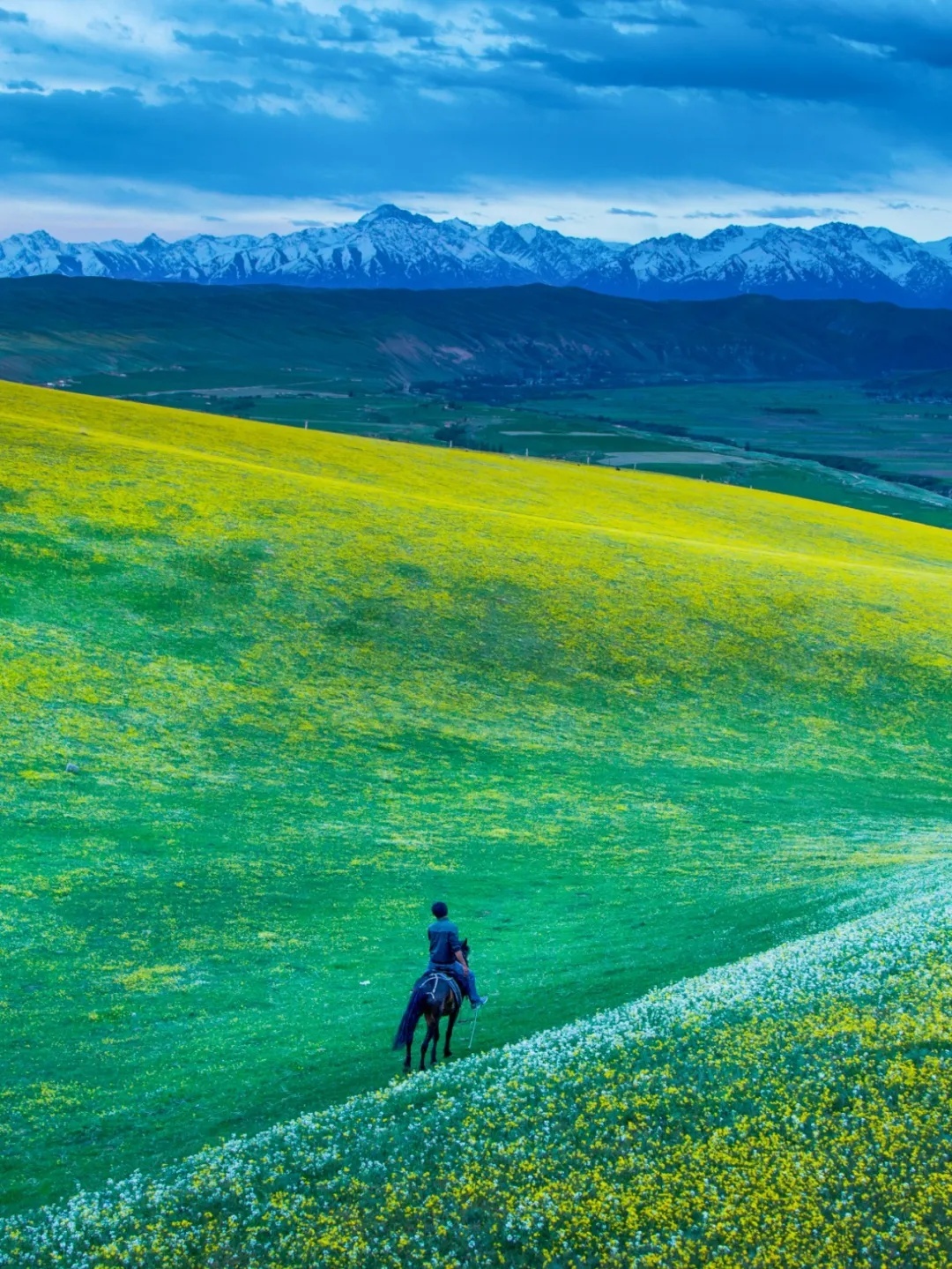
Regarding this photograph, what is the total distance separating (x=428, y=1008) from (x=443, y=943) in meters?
1.20

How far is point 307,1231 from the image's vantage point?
51.6 ft

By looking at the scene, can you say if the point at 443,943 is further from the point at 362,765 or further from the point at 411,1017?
the point at 362,765

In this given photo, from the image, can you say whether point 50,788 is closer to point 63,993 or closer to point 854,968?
point 63,993

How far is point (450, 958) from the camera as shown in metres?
20.4

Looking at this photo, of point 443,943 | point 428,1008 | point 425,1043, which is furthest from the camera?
point 443,943

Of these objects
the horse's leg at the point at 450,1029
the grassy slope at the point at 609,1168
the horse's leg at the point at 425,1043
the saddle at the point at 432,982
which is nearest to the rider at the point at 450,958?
the saddle at the point at 432,982

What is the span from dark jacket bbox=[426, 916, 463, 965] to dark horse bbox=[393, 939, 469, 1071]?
1.23ft

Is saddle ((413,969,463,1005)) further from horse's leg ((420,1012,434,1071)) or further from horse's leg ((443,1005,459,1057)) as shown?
horse's leg ((420,1012,434,1071))

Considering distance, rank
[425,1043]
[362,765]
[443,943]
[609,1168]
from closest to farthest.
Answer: [609,1168], [425,1043], [443,943], [362,765]

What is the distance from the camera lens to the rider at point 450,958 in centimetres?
2028

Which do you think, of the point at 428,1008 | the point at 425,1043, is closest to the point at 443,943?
the point at 428,1008

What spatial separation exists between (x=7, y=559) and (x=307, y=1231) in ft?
135

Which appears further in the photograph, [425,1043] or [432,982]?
[425,1043]

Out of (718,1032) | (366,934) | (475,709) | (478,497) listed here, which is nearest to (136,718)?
(475,709)
